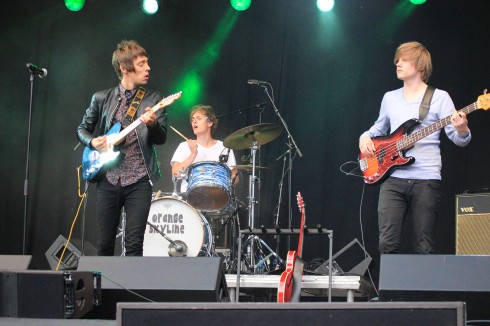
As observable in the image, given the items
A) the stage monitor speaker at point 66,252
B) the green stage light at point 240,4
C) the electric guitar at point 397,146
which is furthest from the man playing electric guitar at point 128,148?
the green stage light at point 240,4

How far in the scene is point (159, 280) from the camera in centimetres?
381

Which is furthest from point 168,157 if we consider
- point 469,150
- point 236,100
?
point 469,150

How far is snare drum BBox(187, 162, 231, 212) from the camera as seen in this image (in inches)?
266

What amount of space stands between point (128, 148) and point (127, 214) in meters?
0.45

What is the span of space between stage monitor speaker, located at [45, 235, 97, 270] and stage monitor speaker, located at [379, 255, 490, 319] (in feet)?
15.1

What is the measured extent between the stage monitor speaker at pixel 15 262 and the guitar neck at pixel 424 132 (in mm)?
2467

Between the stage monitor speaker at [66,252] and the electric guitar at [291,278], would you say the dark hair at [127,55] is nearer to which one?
the electric guitar at [291,278]

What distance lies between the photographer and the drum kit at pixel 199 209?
687 cm

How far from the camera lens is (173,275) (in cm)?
381

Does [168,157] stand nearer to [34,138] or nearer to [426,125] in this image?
[34,138]

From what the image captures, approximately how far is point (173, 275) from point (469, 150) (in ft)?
15.7

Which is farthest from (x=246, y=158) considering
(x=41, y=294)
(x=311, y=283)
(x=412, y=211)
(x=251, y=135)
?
(x=41, y=294)

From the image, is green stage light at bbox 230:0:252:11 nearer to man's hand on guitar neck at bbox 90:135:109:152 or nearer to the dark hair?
the dark hair

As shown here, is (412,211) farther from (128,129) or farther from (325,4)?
(325,4)
